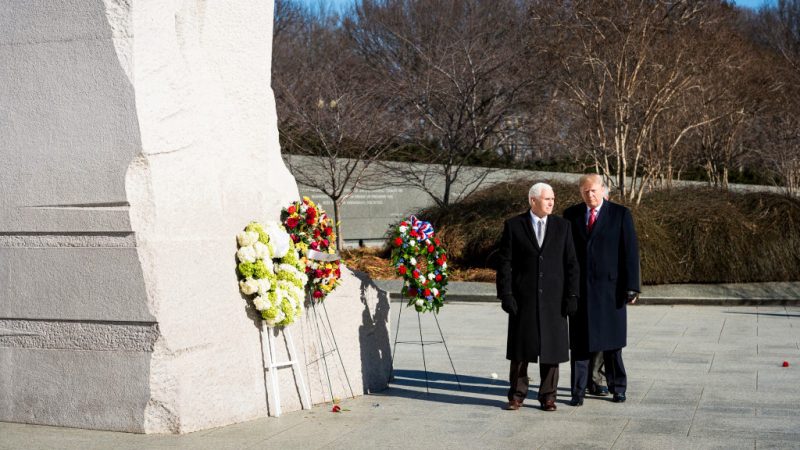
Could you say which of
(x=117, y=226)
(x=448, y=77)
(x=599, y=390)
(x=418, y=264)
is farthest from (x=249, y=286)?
(x=448, y=77)

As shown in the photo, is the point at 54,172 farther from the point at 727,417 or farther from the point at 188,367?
the point at 727,417

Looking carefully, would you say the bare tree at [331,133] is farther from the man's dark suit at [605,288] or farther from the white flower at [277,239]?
the white flower at [277,239]

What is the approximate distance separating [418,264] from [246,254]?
1.84 meters

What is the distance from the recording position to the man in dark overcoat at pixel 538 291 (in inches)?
299

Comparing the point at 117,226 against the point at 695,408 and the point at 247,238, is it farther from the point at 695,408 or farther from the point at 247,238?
the point at 695,408

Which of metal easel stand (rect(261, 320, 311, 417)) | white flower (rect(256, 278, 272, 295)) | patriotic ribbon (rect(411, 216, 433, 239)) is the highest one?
patriotic ribbon (rect(411, 216, 433, 239))

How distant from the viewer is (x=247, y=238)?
23.7ft

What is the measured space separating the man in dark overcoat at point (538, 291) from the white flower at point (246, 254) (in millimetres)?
1938

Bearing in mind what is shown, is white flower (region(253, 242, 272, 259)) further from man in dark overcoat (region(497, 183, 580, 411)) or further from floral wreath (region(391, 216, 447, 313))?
man in dark overcoat (region(497, 183, 580, 411))

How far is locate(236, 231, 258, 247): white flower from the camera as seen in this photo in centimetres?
723

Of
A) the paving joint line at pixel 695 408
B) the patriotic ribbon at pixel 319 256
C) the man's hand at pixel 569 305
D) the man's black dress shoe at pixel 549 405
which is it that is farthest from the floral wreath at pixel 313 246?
the paving joint line at pixel 695 408

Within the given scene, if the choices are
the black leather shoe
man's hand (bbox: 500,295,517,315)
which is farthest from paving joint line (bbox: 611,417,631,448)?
man's hand (bbox: 500,295,517,315)

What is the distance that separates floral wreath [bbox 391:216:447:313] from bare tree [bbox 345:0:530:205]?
13.7m

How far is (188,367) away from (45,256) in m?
1.27
